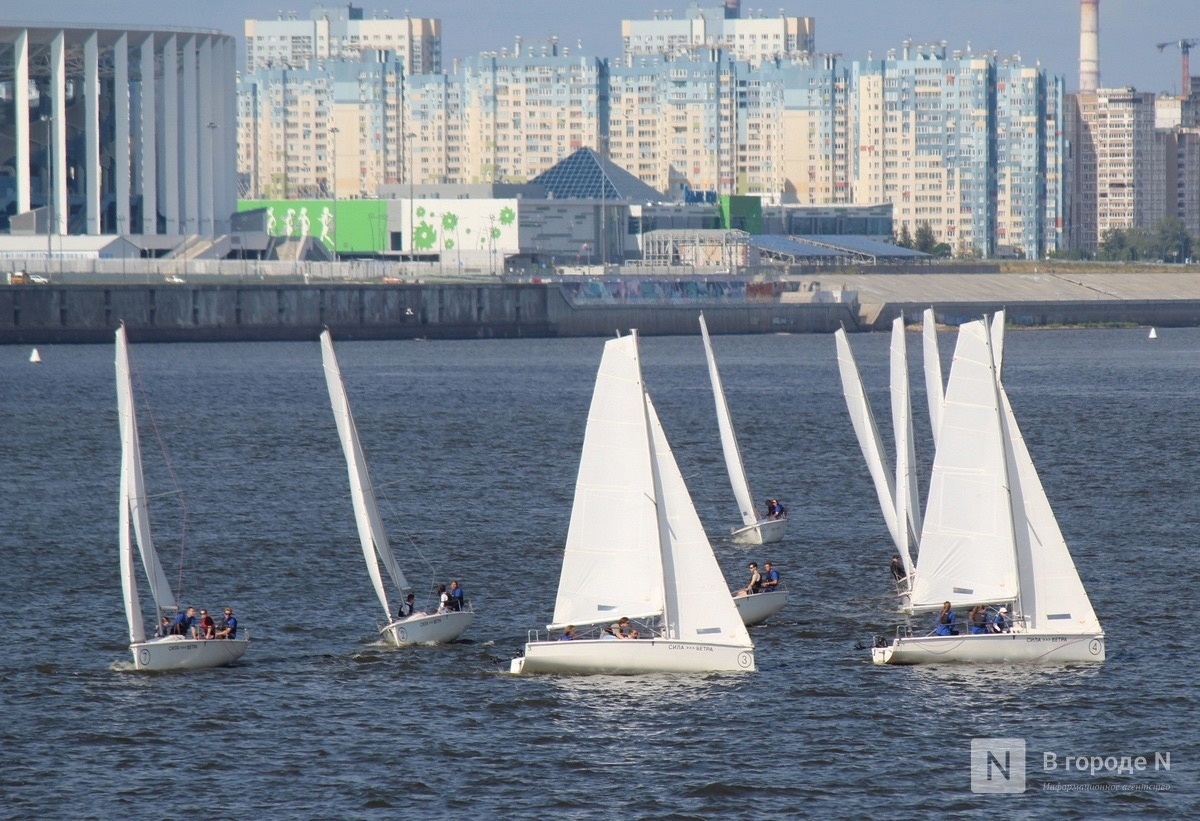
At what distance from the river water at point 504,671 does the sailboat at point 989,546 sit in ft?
1.68

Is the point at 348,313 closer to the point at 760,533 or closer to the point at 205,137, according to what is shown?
the point at 205,137

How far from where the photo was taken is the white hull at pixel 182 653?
115 ft

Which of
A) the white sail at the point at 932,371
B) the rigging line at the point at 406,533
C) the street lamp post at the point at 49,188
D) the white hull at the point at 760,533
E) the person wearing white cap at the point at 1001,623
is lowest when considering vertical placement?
the rigging line at the point at 406,533

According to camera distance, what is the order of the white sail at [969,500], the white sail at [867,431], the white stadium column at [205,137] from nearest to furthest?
Result: the white sail at [969,500] < the white sail at [867,431] < the white stadium column at [205,137]

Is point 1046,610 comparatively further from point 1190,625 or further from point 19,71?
point 19,71

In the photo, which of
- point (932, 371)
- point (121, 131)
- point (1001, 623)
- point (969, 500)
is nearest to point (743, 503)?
point (932, 371)

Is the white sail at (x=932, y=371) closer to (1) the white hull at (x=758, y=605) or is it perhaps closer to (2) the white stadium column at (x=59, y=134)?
(1) the white hull at (x=758, y=605)

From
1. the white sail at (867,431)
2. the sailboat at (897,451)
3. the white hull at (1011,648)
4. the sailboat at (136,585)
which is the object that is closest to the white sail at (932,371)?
the sailboat at (897,451)

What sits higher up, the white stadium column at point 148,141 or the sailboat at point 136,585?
the white stadium column at point 148,141

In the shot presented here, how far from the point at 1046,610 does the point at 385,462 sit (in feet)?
137

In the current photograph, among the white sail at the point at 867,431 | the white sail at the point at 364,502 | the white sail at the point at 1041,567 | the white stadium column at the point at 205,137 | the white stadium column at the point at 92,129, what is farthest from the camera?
the white stadium column at the point at 205,137

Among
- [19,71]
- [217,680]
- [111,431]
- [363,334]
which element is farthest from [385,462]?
[19,71]

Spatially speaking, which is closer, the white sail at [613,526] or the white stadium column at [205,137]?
the white sail at [613,526]

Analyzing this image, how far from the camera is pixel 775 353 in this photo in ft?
492
